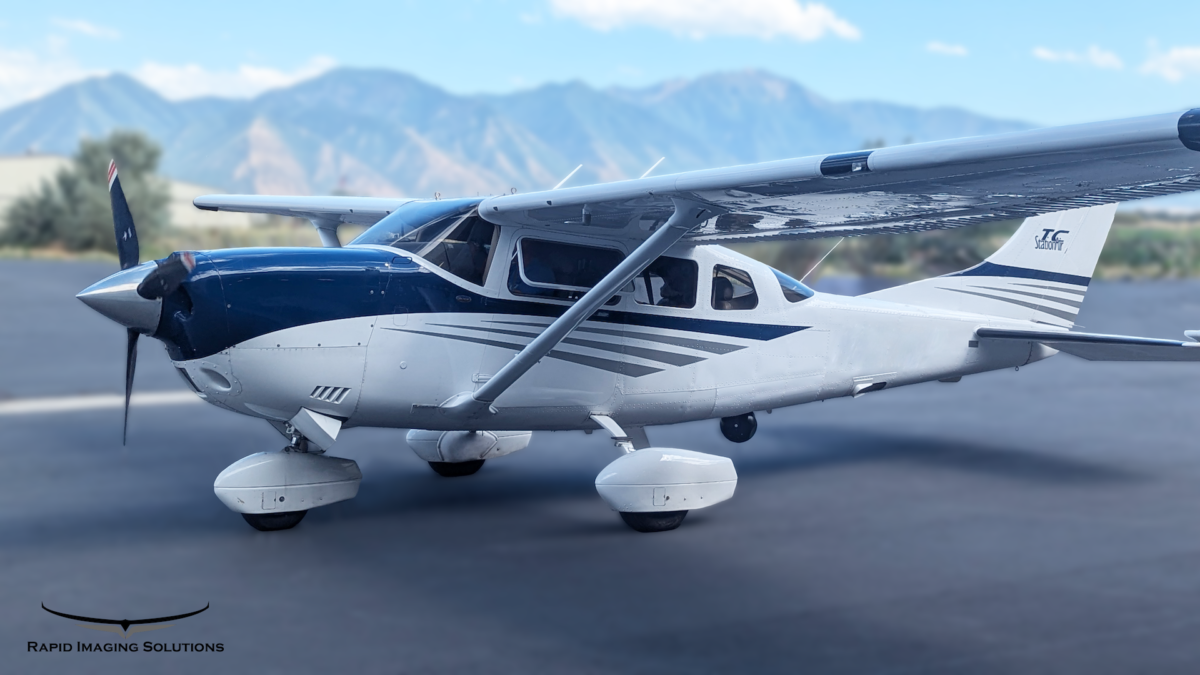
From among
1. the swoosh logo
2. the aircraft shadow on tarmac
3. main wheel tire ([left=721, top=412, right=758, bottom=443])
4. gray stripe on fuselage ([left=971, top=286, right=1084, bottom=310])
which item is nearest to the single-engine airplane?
the aircraft shadow on tarmac

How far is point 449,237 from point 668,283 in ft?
4.87

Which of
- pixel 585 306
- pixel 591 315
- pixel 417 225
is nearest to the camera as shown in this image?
pixel 585 306

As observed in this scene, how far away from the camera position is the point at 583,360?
6227 millimetres

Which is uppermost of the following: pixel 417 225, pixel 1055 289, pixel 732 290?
pixel 417 225

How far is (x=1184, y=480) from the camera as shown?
7.27 meters

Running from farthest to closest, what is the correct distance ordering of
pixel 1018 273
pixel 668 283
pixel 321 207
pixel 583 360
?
pixel 1018 273
pixel 321 207
pixel 668 283
pixel 583 360

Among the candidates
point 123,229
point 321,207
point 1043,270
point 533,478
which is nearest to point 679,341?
point 533,478

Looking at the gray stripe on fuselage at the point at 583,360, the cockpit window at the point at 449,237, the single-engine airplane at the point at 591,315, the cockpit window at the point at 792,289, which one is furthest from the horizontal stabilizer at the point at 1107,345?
the cockpit window at the point at 449,237

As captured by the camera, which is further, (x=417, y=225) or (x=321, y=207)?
(x=321, y=207)

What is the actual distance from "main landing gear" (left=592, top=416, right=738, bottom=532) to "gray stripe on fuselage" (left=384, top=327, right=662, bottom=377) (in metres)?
0.56

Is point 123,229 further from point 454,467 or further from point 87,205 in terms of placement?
point 87,205

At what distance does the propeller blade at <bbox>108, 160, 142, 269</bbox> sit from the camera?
5.28 m

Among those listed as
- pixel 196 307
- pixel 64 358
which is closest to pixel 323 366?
pixel 196 307

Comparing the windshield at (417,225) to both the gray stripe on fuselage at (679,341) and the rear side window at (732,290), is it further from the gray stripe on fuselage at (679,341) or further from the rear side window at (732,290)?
the rear side window at (732,290)
